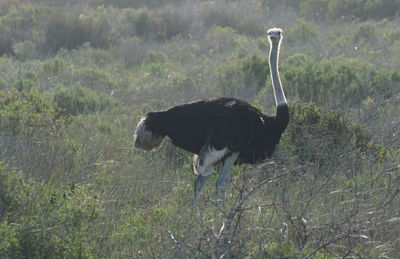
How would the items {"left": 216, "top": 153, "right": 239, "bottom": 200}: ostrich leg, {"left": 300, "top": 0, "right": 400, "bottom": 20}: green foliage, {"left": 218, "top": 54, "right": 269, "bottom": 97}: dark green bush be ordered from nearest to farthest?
{"left": 216, "top": 153, "right": 239, "bottom": 200}: ostrich leg, {"left": 218, "top": 54, "right": 269, "bottom": 97}: dark green bush, {"left": 300, "top": 0, "right": 400, "bottom": 20}: green foliage

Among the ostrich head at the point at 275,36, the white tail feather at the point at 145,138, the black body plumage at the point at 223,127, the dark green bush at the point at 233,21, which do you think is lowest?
the dark green bush at the point at 233,21

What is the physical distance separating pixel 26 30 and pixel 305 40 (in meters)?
5.86

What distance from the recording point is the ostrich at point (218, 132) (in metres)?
4.82

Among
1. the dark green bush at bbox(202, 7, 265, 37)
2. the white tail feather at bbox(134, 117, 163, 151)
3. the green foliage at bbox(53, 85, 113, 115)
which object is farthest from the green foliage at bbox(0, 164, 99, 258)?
the dark green bush at bbox(202, 7, 265, 37)

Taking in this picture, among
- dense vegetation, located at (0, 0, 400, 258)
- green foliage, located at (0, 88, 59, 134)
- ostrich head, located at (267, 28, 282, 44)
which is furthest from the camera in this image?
green foliage, located at (0, 88, 59, 134)

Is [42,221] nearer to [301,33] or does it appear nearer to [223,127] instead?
[223,127]

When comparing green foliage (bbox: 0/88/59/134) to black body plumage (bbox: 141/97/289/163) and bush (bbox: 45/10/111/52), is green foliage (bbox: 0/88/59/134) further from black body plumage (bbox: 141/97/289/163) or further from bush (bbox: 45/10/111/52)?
bush (bbox: 45/10/111/52)

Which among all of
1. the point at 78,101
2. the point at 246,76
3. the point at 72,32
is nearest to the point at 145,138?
the point at 78,101

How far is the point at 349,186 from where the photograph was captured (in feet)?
15.9

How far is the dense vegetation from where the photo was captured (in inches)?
136

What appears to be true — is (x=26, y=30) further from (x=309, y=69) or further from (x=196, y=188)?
(x=196, y=188)

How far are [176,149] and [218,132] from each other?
1.32m

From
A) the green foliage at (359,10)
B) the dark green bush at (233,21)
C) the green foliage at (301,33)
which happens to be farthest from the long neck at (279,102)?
the green foliage at (359,10)

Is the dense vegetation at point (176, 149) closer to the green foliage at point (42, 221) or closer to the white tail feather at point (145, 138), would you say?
the green foliage at point (42, 221)
